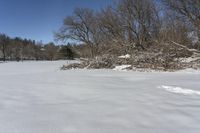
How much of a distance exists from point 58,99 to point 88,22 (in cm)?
3534

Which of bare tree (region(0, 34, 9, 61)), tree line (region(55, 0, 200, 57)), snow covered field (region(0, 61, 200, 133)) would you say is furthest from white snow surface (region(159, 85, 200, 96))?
bare tree (region(0, 34, 9, 61))

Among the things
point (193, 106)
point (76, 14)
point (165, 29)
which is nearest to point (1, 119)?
point (193, 106)

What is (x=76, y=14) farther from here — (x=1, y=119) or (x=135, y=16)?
(x=1, y=119)

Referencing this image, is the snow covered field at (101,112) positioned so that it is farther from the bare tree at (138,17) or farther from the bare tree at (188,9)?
the bare tree at (138,17)

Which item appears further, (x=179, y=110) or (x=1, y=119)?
(x=179, y=110)

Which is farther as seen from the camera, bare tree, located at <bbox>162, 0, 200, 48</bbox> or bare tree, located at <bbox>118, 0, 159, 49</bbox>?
bare tree, located at <bbox>118, 0, 159, 49</bbox>

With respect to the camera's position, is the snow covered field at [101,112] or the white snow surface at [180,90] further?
the white snow surface at [180,90]

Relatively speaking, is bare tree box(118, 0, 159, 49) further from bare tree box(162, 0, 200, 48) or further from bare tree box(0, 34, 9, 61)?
bare tree box(0, 34, 9, 61)

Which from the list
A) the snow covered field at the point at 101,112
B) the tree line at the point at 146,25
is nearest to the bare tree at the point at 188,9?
the tree line at the point at 146,25

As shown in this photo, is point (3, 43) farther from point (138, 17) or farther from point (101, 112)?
point (101, 112)

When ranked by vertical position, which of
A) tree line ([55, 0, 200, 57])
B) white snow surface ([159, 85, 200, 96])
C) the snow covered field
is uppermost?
tree line ([55, 0, 200, 57])

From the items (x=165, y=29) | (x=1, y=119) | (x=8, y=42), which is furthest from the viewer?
(x=8, y=42)

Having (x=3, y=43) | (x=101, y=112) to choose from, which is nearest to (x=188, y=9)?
(x=101, y=112)

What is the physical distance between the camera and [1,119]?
2.83 meters
